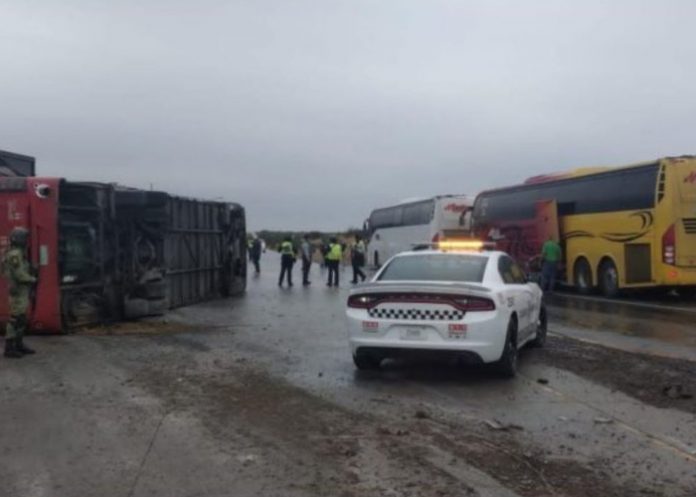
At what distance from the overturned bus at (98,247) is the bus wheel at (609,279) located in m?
11.2

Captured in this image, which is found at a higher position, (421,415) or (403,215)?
(403,215)

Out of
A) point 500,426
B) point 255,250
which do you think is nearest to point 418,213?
point 255,250

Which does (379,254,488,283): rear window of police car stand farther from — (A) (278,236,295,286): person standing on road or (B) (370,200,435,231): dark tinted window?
(B) (370,200,435,231): dark tinted window

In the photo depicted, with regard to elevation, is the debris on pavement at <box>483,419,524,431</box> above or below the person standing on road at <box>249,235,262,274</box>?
below

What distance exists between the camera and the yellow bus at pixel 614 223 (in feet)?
66.8

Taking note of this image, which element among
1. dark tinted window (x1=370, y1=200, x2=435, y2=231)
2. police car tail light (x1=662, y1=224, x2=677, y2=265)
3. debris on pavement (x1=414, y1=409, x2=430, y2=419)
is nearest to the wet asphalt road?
debris on pavement (x1=414, y1=409, x2=430, y2=419)

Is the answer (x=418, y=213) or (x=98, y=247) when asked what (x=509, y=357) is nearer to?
(x=98, y=247)

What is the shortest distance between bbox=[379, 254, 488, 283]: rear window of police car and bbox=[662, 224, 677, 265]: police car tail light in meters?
11.5

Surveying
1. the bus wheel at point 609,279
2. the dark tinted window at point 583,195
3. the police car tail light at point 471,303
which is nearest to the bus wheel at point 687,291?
the bus wheel at point 609,279

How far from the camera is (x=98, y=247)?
557 inches

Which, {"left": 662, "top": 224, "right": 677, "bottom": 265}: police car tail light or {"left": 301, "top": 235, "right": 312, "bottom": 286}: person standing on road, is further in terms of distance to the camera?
{"left": 301, "top": 235, "right": 312, "bottom": 286}: person standing on road

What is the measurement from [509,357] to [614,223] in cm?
1403

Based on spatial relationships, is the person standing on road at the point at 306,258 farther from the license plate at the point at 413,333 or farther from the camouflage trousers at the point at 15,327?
the license plate at the point at 413,333

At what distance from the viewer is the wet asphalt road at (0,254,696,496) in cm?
574
